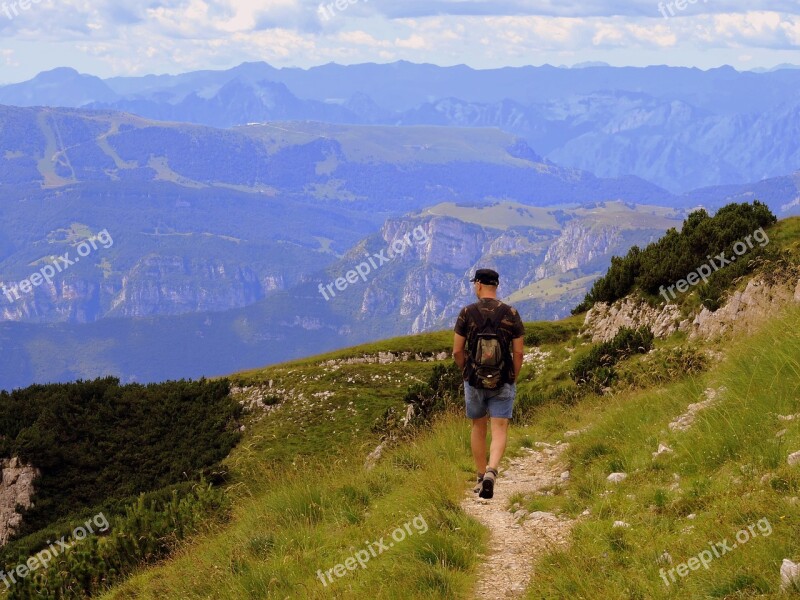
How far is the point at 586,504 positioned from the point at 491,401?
2.42 metres

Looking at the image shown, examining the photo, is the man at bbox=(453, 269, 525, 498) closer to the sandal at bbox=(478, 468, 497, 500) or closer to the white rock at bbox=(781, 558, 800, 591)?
the sandal at bbox=(478, 468, 497, 500)

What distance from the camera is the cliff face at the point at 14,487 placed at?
34250mm

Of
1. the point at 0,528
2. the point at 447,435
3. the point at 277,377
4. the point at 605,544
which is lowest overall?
the point at 0,528

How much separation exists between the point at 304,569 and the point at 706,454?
5874 millimetres

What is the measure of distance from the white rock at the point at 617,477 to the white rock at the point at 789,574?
465cm

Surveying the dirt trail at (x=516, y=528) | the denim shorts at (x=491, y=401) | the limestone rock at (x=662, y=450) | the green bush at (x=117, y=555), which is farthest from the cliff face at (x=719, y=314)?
the green bush at (x=117, y=555)

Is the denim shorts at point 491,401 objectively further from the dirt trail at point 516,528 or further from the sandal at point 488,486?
the dirt trail at point 516,528

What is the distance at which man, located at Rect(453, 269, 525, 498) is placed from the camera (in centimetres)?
1273

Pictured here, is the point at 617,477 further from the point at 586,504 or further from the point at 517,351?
the point at 517,351

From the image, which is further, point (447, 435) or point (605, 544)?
point (447, 435)

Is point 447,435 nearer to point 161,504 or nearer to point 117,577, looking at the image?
point 117,577

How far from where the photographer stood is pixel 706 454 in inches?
437

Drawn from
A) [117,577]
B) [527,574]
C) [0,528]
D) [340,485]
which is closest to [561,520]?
[527,574]

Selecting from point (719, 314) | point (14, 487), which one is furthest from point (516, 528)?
point (14, 487)
